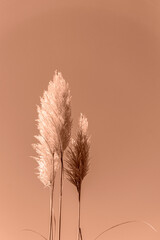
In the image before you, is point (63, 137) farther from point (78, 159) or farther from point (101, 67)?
point (101, 67)

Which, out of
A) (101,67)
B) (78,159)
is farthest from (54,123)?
(101,67)

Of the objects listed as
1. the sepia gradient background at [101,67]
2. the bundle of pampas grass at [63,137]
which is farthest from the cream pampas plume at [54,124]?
the sepia gradient background at [101,67]

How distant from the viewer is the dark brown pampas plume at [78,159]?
5.25ft

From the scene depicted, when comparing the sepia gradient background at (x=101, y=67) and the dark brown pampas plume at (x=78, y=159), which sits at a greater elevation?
the sepia gradient background at (x=101, y=67)

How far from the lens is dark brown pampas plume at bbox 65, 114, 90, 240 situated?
5.25ft

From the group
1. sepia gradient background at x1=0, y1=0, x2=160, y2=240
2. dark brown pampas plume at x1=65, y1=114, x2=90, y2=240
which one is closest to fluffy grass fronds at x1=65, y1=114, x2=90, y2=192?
dark brown pampas plume at x1=65, y1=114, x2=90, y2=240

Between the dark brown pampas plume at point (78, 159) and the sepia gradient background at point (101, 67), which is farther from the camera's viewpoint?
the sepia gradient background at point (101, 67)

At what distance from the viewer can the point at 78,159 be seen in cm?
161

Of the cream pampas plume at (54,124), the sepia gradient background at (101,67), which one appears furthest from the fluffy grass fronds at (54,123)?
the sepia gradient background at (101,67)

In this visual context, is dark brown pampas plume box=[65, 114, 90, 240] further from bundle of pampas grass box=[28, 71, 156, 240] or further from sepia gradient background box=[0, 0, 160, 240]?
sepia gradient background box=[0, 0, 160, 240]

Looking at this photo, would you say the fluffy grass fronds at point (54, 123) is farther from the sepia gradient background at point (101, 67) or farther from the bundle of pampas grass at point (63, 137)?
the sepia gradient background at point (101, 67)

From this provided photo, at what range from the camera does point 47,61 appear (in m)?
2.69

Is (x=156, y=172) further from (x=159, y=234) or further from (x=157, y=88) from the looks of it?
(x=157, y=88)

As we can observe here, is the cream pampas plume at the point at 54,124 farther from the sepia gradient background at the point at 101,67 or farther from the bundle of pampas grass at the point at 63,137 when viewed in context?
the sepia gradient background at the point at 101,67
